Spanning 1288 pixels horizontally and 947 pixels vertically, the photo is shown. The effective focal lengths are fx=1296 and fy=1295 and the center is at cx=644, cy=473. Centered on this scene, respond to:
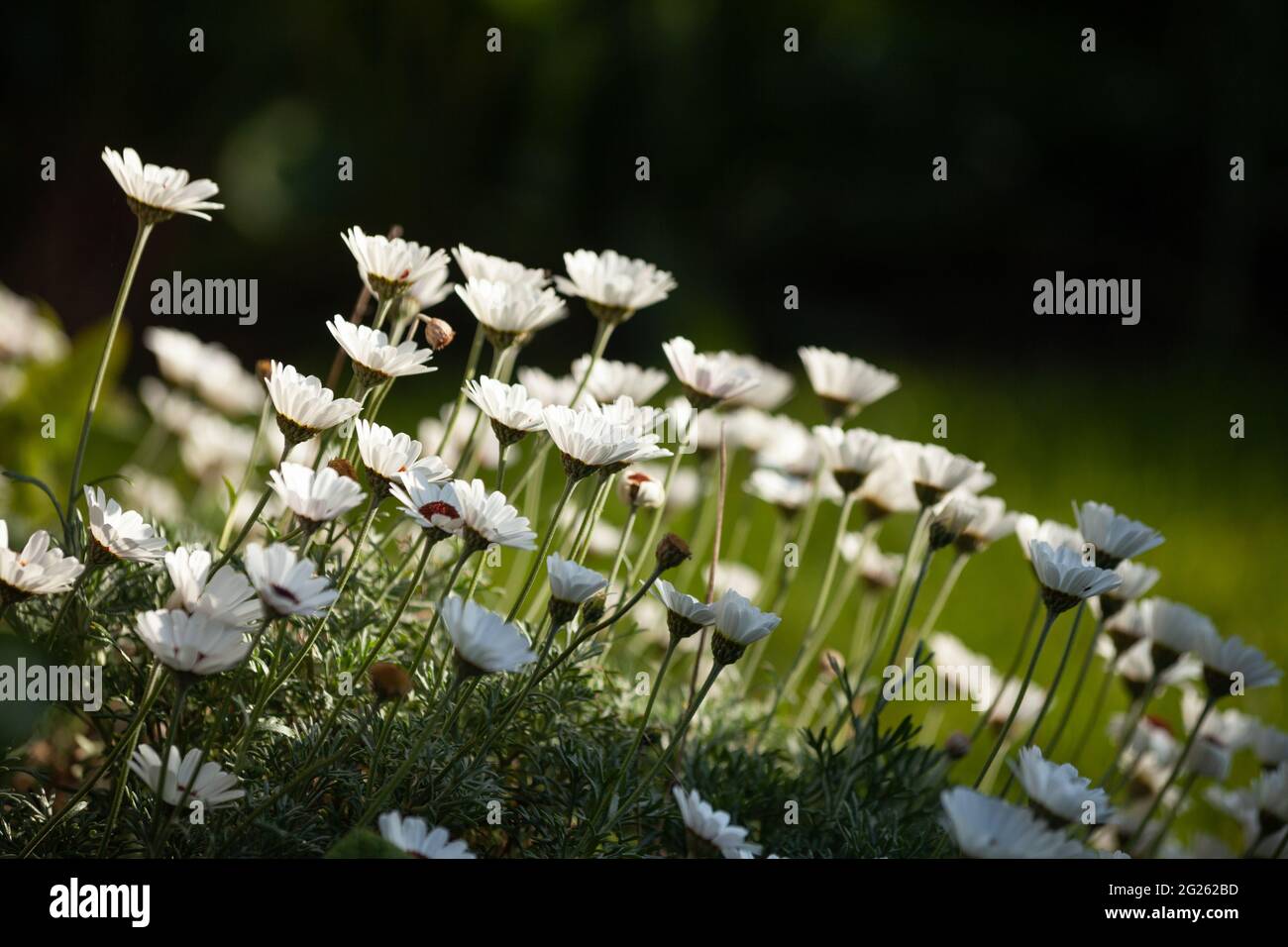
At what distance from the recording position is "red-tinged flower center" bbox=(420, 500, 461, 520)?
0.75m

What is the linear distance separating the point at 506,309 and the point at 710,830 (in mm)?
377

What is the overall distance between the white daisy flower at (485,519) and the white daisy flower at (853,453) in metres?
0.37

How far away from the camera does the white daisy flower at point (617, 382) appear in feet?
3.54

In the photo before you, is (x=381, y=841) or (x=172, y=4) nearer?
(x=381, y=841)

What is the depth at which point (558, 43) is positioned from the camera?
3.88 m

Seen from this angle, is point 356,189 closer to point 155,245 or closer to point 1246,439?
point 155,245

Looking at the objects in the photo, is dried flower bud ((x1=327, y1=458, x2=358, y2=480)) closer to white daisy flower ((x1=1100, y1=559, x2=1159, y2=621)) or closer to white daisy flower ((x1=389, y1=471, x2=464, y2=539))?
white daisy flower ((x1=389, y1=471, x2=464, y2=539))

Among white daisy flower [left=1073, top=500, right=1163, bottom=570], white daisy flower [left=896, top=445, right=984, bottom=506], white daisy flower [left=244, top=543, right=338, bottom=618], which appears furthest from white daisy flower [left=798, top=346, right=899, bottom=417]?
white daisy flower [left=244, top=543, right=338, bottom=618]

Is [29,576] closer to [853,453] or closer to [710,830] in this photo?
[710,830]

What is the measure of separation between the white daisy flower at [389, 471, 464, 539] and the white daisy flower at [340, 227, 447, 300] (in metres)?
0.20

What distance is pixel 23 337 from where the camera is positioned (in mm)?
1533

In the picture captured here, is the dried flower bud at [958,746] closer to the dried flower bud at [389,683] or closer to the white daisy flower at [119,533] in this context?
the dried flower bud at [389,683]

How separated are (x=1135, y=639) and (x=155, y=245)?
3.14 metres
